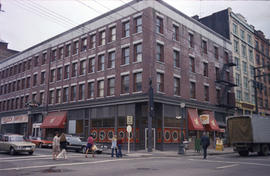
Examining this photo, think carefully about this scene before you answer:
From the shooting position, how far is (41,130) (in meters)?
40.9

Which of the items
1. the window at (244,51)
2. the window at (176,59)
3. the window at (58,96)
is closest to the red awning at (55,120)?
the window at (58,96)

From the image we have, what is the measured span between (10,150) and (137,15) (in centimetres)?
1893

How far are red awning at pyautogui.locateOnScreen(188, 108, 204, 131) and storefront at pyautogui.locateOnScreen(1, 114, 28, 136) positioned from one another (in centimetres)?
2783

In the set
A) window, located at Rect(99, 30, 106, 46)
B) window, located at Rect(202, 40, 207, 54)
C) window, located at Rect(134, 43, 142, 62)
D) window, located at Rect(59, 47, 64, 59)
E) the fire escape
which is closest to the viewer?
window, located at Rect(134, 43, 142, 62)

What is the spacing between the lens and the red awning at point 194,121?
3122cm

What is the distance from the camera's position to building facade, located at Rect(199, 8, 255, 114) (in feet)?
142

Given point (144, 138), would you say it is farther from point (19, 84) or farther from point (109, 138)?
point (19, 84)

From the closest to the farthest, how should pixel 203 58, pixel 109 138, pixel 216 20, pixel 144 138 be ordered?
pixel 144 138 → pixel 109 138 → pixel 203 58 → pixel 216 20

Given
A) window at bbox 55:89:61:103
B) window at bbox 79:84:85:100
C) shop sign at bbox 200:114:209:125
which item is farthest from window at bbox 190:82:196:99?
window at bbox 55:89:61:103

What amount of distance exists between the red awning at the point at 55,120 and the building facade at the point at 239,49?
2568 centimetres


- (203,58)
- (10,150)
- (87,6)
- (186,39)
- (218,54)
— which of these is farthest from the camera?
(218,54)

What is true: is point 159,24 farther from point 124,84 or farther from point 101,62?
point 101,62

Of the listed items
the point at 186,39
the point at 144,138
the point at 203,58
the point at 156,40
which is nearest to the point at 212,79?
the point at 203,58

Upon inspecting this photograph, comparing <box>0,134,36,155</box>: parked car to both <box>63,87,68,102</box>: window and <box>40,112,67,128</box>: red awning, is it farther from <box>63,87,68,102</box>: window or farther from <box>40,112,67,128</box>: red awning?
<box>63,87,68,102</box>: window
